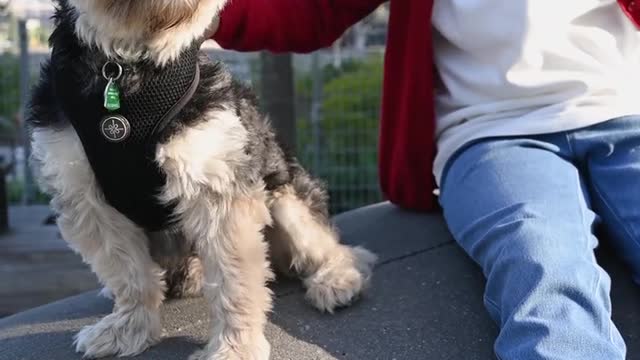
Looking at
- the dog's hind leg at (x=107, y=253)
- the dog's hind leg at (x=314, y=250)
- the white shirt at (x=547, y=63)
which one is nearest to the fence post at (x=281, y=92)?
the dog's hind leg at (x=314, y=250)

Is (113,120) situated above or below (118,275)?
above

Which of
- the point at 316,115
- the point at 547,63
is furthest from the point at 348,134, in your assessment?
the point at 547,63

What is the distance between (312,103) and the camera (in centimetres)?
704

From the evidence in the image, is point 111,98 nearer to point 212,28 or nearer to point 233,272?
point 212,28

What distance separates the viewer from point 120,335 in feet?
8.64

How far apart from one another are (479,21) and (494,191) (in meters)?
0.59

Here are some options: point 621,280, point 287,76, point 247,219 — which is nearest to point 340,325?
point 247,219

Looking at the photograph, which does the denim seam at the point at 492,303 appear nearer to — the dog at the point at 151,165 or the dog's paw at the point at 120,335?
the dog at the point at 151,165

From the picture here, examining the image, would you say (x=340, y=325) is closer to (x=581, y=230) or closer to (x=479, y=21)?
(x=581, y=230)

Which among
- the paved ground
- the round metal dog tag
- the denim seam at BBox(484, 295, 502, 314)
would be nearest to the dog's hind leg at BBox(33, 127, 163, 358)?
the round metal dog tag

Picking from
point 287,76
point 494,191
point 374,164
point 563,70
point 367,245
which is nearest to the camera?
point 494,191

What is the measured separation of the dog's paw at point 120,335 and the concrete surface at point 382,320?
38mm

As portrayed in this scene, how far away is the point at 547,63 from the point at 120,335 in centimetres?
155

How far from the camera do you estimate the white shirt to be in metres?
2.76
